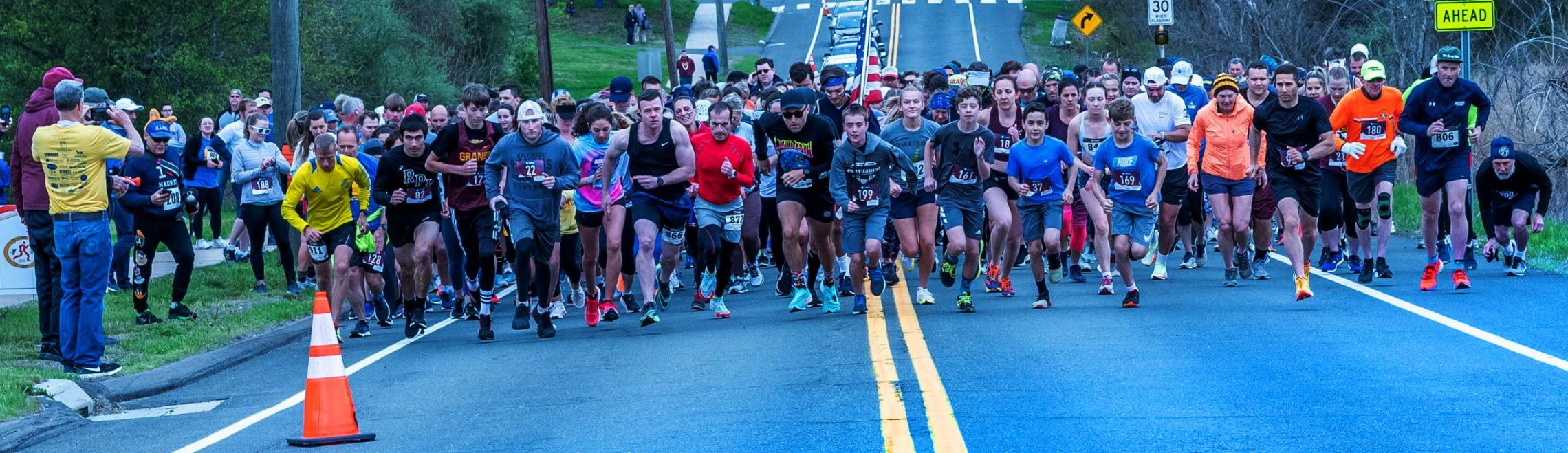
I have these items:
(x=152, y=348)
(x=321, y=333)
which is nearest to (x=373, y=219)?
(x=152, y=348)

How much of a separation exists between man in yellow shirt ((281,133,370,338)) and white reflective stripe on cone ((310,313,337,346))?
15.4 ft

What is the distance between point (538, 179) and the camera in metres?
14.0

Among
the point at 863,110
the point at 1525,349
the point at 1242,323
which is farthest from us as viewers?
the point at 863,110

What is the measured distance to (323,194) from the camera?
46.9 ft

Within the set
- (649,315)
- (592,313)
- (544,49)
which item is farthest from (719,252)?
(544,49)

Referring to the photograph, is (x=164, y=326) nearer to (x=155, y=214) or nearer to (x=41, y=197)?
(x=155, y=214)

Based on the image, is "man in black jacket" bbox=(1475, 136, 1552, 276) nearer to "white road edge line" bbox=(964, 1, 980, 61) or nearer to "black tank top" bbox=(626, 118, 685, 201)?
"black tank top" bbox=(626, 118, 685, 201)

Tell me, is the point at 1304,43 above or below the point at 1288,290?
above

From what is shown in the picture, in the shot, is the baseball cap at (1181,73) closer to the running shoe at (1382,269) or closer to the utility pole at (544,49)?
the running shoe at (1382,269)

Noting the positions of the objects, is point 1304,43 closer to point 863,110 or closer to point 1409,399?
point 863,110

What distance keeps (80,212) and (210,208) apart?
963 centimetres

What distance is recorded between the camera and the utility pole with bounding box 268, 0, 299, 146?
65.7 feet

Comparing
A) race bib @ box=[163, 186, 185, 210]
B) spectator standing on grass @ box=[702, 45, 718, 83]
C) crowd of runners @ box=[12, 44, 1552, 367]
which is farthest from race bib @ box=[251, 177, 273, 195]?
spectator standing on grass @ box=[702, 45, 718, 83]

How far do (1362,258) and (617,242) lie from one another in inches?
249
